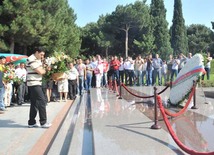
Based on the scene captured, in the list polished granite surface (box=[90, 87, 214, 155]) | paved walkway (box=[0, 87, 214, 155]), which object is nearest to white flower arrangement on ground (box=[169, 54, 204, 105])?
polished granite surface (box=[90, 87, 214, 155])

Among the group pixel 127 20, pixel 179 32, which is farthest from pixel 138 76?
pixel 179 32

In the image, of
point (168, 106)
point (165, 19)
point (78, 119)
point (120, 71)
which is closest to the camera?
point (78, 119)

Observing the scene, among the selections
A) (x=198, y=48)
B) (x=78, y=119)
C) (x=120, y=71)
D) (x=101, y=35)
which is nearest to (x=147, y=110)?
(x=78, y=119)

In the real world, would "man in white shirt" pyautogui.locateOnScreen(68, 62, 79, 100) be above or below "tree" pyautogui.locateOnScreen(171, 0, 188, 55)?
below

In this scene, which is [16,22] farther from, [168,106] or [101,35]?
[101,35]

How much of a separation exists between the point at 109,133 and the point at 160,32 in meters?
54.4

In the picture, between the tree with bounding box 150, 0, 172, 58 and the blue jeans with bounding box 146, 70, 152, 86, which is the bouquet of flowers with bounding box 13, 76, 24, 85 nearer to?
the blue jeans with bounding box 146, 70, 152, 86

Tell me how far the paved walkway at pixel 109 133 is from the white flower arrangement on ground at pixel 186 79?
612 millimetres

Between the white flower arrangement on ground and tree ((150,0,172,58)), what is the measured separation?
4803 centimetres

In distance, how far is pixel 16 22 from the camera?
81.1 feet

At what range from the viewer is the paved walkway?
5.57 meters

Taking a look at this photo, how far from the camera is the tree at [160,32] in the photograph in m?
58.3

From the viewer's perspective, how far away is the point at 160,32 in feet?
194

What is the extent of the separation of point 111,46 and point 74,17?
791 cm
